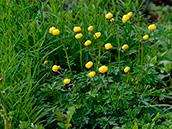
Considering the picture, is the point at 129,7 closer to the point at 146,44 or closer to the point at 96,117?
the point at 146,44

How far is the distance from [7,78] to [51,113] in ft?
1.39

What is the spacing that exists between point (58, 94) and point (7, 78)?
40 cm

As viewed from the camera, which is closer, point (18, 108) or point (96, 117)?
point (18, 108)

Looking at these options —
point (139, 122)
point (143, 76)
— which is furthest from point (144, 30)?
point (139, 122)

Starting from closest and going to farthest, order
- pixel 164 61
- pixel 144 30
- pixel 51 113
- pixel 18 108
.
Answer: pixel 18 108 < pixel 51 113 < pixel 164 61 < pixel 144 30

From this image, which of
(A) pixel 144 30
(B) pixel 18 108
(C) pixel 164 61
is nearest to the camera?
(B) pixel 18 108

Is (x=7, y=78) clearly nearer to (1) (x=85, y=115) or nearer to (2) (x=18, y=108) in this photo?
(2) (x=18, y=108)

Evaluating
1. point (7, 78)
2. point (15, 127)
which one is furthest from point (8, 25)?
point (15, 127)

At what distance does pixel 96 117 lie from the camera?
148 centimetres

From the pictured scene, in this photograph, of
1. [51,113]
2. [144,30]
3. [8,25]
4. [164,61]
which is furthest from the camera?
[144,30]

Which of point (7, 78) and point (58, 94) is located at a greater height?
point (7, 78)

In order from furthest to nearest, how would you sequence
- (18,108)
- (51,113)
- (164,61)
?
(164,61)
(51,113)
(18,108)

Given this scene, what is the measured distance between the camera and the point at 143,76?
1531 mm

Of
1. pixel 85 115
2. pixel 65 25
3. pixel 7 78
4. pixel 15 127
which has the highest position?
pixel 65 25
